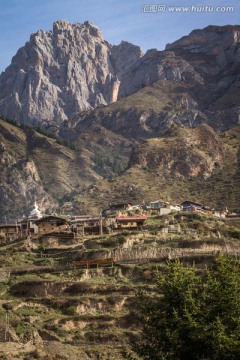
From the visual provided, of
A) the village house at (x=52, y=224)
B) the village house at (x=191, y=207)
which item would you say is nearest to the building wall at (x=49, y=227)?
the village house at (x=52, y=224)

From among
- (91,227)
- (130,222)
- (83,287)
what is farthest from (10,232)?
(83,287)

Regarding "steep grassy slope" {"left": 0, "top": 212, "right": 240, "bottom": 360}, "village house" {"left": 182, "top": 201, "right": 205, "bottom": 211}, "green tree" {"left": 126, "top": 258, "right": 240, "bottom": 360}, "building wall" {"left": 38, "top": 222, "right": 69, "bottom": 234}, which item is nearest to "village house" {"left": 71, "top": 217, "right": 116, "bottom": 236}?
"building wall" {"left": 38, "top": 222, "right": 69, "bottom": 234}

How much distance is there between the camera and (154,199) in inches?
5925

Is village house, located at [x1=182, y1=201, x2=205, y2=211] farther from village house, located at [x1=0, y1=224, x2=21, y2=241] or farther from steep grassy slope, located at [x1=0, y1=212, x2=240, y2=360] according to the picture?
steep grassy slope, located at [x1=0, y1=212, x2=240, y2=360]

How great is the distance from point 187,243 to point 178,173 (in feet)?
293

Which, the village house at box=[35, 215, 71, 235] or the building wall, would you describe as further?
the village house at box=[35, 215, 71, 235]

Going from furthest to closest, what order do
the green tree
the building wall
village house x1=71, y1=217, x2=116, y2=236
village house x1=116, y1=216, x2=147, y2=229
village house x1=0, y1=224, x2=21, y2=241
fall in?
village house x1=0, y1=224, x2=21, y2=241
the building wall
village house x1=116, y1=216, x2=147, y2=229
village house x1=71, y1=217, x2=116, y2=236
the green tree

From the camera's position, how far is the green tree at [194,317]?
35.2m

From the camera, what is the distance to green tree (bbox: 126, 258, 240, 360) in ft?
116

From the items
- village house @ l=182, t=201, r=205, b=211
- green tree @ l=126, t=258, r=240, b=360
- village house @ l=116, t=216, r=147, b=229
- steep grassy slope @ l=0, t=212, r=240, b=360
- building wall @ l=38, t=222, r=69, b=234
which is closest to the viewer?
green tree @ l=126, t=258, r=240, b=360

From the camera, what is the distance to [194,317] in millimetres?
36906

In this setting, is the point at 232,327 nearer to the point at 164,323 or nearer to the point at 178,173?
the point at 164,323

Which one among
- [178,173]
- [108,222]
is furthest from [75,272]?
[178,173]

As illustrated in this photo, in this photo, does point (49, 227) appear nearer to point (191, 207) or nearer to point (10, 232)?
point (10, 232)
